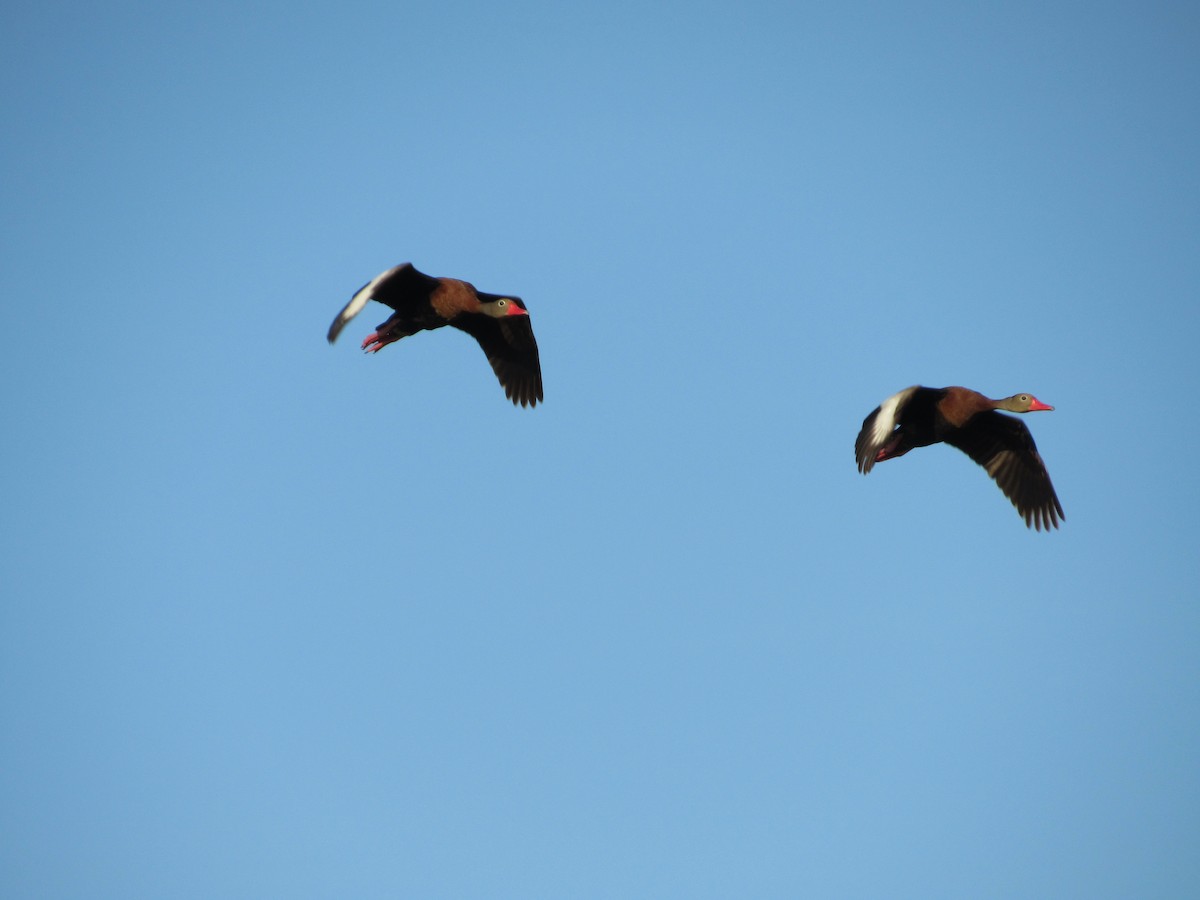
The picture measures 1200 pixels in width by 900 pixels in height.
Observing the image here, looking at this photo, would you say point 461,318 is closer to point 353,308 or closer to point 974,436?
point 353,308

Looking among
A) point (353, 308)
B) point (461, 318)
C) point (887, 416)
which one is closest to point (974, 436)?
point (887, 416)

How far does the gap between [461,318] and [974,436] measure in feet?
20.1

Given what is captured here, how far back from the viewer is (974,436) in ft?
45.2

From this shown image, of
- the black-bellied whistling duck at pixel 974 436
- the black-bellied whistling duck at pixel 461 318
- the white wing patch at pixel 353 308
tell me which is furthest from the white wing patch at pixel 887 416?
the white wing patch at pixel 353 308

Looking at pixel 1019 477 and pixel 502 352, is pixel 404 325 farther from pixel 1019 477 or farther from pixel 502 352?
pixel 1019 477

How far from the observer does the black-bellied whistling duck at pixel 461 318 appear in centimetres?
1247

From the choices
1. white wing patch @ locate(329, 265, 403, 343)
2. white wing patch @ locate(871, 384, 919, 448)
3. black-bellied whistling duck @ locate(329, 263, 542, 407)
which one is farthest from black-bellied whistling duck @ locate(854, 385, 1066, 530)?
white wing patch @ locate(329, 265, 403, 343)

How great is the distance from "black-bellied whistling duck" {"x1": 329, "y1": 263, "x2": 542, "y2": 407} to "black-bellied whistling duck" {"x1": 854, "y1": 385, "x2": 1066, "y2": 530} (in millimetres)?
4375

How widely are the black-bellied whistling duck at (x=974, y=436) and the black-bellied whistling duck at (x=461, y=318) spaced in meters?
4.38

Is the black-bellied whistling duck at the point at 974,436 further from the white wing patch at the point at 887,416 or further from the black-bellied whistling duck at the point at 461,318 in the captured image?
the black-bellied whistling duck at the point at 461,318

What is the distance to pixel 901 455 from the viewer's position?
13211mm

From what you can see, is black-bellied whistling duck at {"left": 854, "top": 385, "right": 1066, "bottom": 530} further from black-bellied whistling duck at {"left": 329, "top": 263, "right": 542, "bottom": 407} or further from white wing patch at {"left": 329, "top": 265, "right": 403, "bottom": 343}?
white wing patch at {"left": 329, "top": 265, "right": 403, "bottom": 343}

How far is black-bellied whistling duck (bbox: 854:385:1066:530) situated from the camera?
1220cm

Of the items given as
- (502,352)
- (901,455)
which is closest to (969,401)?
(901,455)
